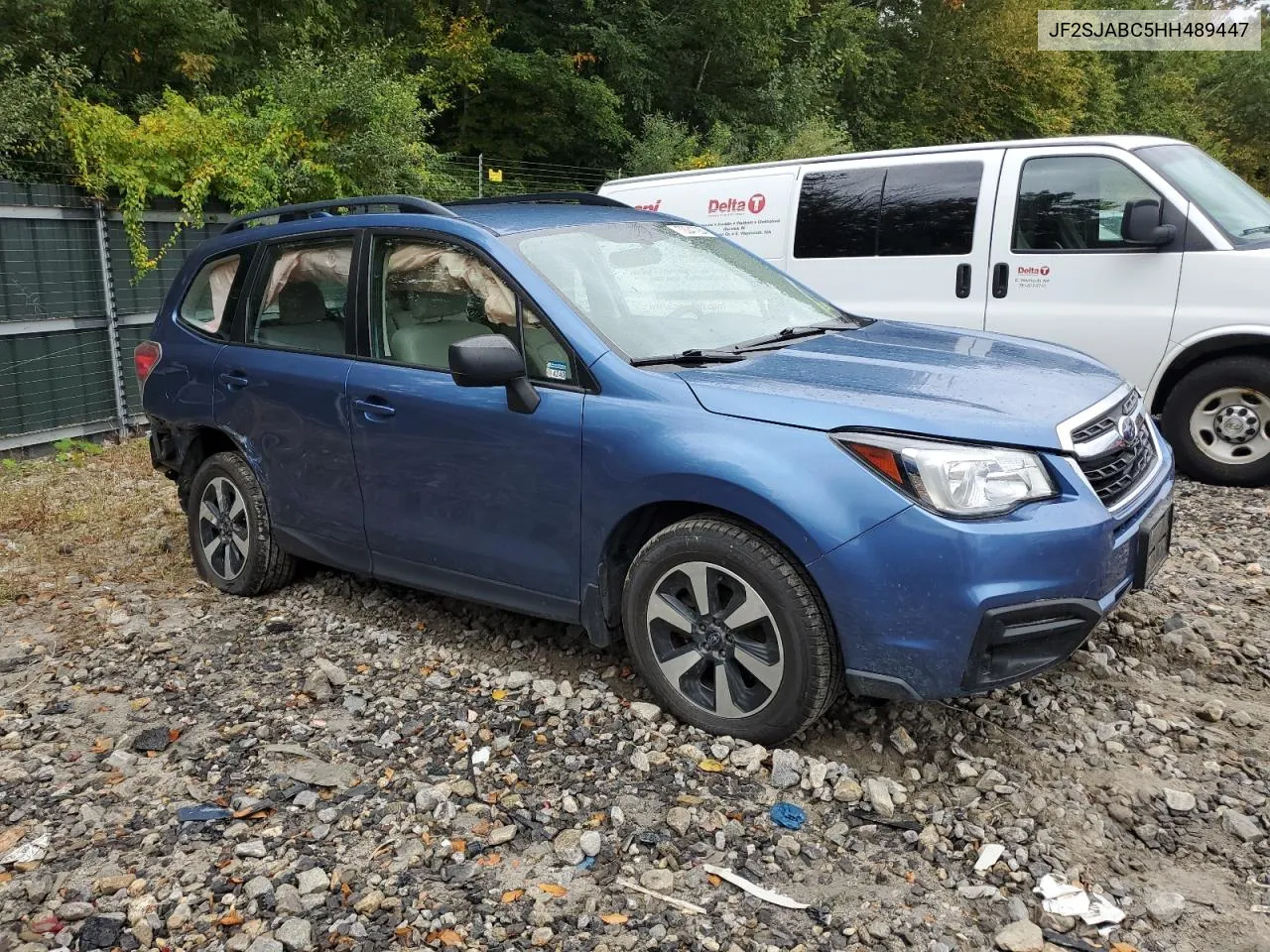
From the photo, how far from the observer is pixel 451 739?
11.6ft

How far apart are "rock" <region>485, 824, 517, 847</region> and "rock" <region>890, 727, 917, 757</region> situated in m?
1.24

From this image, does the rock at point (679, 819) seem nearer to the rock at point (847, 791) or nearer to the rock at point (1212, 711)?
the rock at point (847, 791)

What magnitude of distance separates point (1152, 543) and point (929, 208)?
412cm

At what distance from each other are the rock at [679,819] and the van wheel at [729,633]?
386mm

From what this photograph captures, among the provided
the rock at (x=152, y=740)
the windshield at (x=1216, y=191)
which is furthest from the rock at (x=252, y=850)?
the windshield at (x=1216, y=191)

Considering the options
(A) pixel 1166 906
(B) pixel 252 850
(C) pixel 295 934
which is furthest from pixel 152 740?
(A) pixel 1166 906

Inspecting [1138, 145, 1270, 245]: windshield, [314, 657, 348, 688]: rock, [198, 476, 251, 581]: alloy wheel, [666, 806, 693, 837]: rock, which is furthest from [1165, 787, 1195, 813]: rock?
[1138, 145, 1270, 245]: windshield

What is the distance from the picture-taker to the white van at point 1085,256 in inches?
236

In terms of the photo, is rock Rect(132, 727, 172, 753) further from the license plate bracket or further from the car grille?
the license plate bracket

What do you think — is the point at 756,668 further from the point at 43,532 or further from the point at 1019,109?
the point at 1019,109

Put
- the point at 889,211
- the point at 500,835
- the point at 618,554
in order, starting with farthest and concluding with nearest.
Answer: the point at 889,211 < the point at 618,554 < the point at 500,835

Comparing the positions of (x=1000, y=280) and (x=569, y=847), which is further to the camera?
(x=1000, y=280)

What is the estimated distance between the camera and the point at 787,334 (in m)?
4.00

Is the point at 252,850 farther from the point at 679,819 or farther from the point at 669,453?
the point at 669,453
